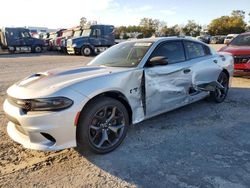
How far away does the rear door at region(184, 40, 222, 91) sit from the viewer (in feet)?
17.5

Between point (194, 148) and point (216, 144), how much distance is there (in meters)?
0.38

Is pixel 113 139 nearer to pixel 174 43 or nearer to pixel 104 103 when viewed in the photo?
pixel 104 103

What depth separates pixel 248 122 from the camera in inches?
195

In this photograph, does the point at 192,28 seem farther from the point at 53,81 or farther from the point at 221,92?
the point at 53,81

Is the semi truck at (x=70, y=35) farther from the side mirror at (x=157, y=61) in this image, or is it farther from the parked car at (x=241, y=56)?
the side mirror at (x=157, y=61)

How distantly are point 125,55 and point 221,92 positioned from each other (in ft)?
8.63

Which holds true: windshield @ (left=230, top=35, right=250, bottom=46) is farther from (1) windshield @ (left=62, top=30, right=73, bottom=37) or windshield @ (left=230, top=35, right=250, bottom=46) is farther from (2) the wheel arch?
(1) windshield @ (left=62, top=30, right=73, bottom=37)

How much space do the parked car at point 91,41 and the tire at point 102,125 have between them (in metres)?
18.2

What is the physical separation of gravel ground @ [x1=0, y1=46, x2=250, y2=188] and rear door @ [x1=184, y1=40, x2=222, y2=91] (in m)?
0.91

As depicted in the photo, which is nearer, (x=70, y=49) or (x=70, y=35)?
(x=70, y=49)

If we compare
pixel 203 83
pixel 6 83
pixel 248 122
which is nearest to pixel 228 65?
pixel 203 83

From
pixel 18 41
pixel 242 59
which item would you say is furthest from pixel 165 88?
pixel 18 41

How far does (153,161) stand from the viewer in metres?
3.57

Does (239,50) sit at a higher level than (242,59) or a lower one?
higher
